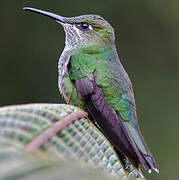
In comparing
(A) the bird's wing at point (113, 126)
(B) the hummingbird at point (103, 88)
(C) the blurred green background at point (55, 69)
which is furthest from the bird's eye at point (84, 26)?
(C) the blurred green background at point (55, 69)

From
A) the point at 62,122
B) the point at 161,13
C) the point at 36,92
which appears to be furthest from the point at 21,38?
the point at 62,122

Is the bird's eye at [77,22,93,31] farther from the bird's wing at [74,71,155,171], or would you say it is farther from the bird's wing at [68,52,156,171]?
the bird's wing at [74,71,155,171]

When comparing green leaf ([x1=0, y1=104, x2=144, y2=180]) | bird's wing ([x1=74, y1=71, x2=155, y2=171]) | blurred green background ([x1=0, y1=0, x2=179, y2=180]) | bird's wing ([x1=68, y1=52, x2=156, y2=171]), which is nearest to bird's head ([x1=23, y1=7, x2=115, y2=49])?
bird's wing ([x1=68, y1=52, x2=156, y2=171])

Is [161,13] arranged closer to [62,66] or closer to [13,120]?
[62,66]

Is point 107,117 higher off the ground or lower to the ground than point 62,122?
lower

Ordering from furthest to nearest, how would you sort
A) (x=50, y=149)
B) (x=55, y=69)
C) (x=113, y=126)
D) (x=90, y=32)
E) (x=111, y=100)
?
(x=55, y=69) → (x=90, y=32) → (x=111, y=100) → (x=113, y=126) → (x=50, y=149)

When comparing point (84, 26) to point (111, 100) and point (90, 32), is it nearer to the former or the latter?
point (90, 32)

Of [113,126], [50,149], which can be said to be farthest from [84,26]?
[50,149]
